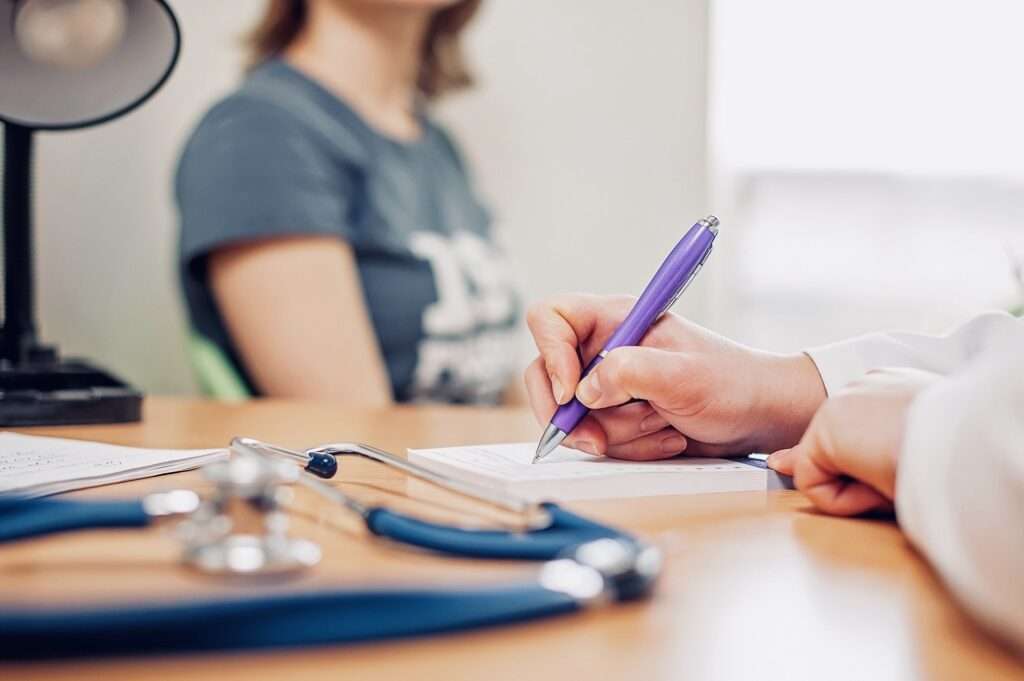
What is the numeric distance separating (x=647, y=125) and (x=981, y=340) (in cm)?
162

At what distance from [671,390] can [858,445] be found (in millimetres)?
139

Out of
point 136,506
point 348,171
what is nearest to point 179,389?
point 348,171

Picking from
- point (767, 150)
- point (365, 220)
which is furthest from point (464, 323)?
point (767, 150)

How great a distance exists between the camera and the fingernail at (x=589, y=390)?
663mm

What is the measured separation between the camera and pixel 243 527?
36 centimetres

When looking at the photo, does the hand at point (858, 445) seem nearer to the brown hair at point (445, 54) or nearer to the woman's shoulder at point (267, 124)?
the woman's shoulder at point (267, 124)

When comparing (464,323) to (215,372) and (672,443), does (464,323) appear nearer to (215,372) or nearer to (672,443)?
(215,372)

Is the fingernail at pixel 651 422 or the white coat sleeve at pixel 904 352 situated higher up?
the white coat sleeve at pixel 904 352

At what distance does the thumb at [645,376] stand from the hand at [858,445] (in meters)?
0.09

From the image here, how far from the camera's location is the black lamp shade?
3.39 feet

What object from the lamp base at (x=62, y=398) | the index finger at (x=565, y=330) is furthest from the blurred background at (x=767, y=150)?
the index finger at (x=565, y=330)

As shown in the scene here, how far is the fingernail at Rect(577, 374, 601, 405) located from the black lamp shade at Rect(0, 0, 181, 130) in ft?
1.98

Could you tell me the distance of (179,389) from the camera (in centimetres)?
184

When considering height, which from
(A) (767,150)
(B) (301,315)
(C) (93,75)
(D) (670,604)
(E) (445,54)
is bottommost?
(D) (670,604)
